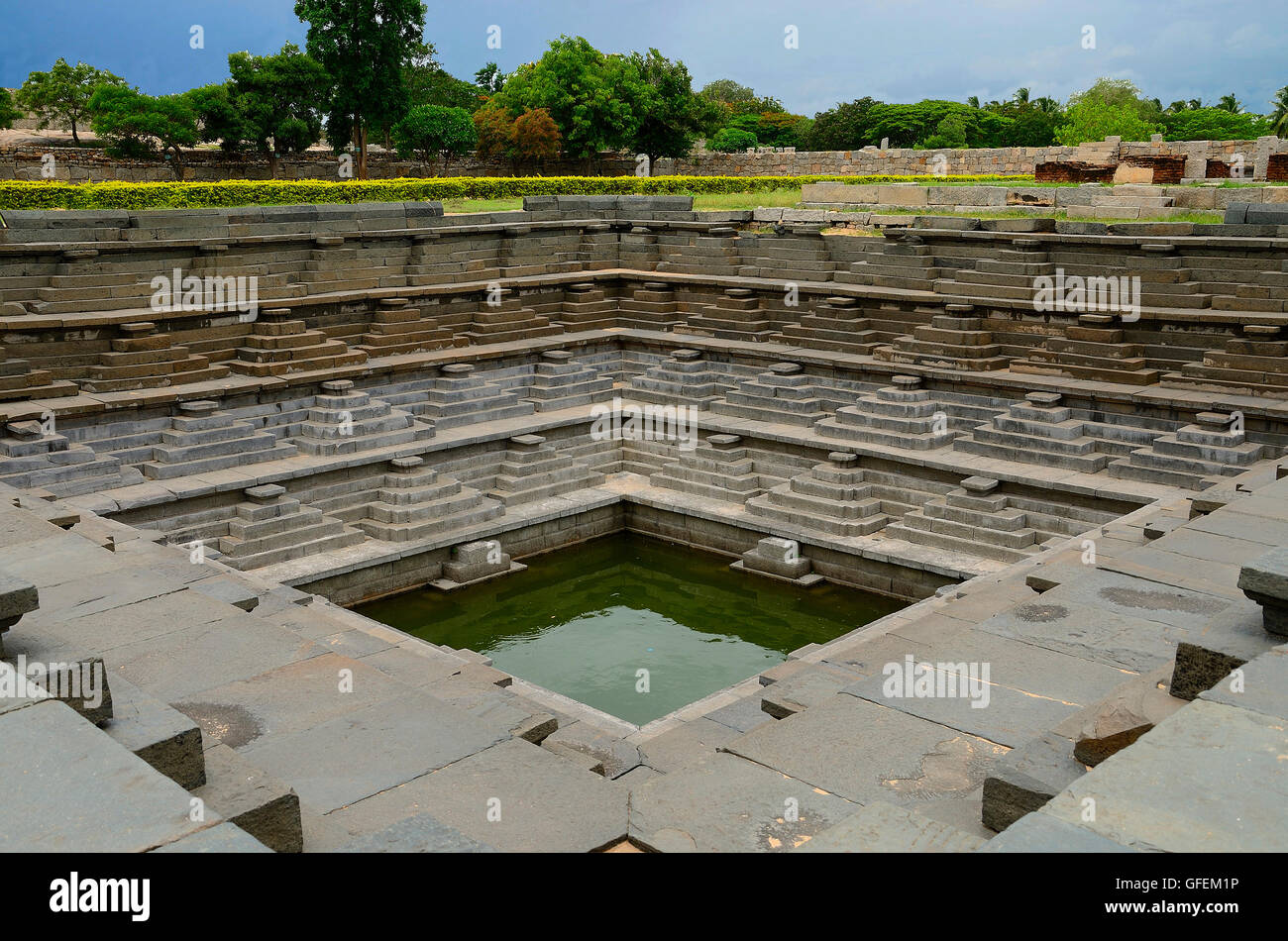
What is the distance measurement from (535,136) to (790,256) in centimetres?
1592

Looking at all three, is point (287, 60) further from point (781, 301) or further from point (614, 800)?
point (614, 800)

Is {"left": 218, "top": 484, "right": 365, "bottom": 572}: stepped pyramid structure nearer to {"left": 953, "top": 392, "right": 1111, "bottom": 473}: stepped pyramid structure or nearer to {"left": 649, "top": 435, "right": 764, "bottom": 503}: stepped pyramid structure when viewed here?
{"left": 649, "top": 435, "right": 764, "bottom": 503}: stepped pyramid structure

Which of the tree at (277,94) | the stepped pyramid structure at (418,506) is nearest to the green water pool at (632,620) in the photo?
the stepped pyramid structure at (418,506)

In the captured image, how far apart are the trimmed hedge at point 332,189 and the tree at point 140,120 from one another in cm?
1316

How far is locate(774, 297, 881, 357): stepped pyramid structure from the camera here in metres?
14.8

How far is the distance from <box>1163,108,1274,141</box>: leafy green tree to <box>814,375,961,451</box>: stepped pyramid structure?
133 ft

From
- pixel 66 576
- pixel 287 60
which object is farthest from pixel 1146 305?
pixel 287 60

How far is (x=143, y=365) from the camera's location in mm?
12352

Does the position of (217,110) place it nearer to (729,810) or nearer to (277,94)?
(277,94)

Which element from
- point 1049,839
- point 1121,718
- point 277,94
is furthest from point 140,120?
point 1049,839

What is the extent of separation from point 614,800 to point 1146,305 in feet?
33.9

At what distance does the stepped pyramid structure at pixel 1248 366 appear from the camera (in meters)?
11.7

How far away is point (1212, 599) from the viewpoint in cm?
661

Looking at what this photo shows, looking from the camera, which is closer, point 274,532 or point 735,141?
point 274,532
